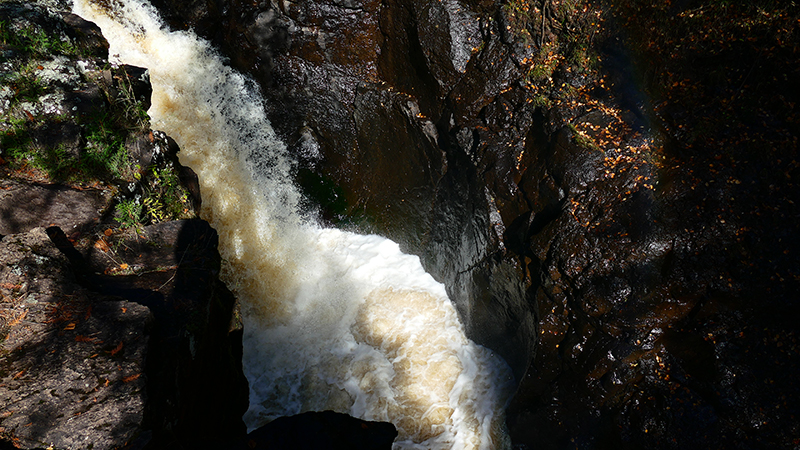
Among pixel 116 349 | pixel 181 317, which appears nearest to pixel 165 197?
pixel 181 317

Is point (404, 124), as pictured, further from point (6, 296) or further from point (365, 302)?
point (6, 296)

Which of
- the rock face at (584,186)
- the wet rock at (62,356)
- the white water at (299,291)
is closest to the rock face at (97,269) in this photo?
the wet rock at (62,356)

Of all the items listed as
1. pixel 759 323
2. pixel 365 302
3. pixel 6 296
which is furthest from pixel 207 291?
pixel 759 323

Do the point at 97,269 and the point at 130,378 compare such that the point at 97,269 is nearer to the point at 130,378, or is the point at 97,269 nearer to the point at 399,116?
the point at 130,378

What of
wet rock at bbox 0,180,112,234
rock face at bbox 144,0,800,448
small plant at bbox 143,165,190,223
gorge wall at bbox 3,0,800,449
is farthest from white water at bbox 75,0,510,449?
wet rock at bbox 0,180,112,234

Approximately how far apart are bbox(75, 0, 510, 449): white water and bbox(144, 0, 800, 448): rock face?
1.44ft

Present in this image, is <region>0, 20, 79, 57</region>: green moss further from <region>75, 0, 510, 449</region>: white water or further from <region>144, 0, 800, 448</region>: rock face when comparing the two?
<region>144, 0, 800, 448</region>: rock face

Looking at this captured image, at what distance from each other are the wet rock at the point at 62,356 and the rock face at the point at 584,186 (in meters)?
3.78

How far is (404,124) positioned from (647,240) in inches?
137

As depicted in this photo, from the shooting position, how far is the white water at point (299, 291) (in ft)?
16.3

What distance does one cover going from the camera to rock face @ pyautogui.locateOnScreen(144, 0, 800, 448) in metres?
3.38

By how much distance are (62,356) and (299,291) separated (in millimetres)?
3255

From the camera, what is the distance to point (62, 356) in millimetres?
2822

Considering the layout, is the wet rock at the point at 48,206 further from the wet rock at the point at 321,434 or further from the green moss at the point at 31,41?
the wet rock at the point at 321,434
